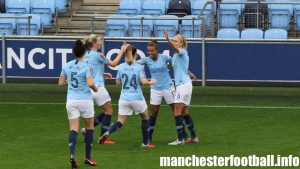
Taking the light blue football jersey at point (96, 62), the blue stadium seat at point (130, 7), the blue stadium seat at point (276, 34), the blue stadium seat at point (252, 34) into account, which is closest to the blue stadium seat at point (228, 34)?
the blue stadium seat at point (252, 34)

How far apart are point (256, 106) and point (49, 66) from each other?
6.08 m

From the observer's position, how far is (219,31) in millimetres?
29797

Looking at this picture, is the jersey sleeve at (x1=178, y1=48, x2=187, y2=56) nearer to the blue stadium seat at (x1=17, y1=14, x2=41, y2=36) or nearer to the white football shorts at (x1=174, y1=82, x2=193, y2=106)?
the white football shorts at (x1=174, y1=82, x2=193, y2=106)

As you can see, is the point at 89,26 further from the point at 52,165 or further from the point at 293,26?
the point at 52,165

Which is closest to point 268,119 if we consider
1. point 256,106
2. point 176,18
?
point 256,106

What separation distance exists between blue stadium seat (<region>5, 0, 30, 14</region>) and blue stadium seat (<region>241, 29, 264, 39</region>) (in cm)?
792

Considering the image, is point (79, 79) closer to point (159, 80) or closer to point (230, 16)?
point (159, 80)

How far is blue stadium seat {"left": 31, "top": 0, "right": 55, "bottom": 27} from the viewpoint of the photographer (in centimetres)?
3269

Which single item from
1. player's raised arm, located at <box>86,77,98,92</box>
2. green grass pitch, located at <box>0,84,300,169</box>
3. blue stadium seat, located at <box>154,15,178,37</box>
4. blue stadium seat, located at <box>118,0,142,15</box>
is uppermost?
blue stadium seat, located at <box>118,0,142,15</box>

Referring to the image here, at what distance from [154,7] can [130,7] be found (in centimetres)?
79

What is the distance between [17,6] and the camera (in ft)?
110

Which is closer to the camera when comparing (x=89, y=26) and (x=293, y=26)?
(x=293, y=26)

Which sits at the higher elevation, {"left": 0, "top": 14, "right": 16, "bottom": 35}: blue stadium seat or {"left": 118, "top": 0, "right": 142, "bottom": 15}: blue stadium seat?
{"left": 118, "top": 0, "right": 142, "bottom": 15}: blue stadium seat

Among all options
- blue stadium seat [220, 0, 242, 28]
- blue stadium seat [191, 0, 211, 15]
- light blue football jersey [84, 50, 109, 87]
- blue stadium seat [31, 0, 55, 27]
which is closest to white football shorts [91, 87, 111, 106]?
light blue football jersey [84, 50, 109, 87]
